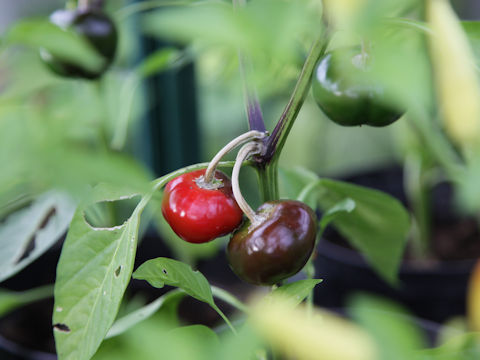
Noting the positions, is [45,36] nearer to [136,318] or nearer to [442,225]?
[136,318]

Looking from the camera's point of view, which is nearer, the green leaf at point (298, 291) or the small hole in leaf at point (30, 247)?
the green leaf at point (298, 291)

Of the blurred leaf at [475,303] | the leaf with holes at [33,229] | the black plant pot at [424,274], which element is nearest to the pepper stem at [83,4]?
the leaf with holes at [33,229]

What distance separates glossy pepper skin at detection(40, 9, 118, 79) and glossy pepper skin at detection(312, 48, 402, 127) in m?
0.21

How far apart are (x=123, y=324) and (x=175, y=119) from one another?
1.83 ft

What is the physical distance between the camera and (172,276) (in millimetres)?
306

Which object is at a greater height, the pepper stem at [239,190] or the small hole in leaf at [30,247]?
the pepper stem at [239,190]

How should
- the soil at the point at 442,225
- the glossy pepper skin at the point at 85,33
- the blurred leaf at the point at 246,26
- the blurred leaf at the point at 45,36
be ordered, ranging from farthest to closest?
the soil at the point at 442,225 < the glossy pepper skin at the point at 85,33 < the blurred leaf at the point at 45,36 < the blurred leaf at the point at 246,26

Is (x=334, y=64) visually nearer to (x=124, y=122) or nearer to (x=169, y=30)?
(x=169, y=30)

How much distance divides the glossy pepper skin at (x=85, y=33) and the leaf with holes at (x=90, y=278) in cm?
18

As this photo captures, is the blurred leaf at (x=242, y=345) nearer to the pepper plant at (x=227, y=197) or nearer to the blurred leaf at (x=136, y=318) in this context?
the pepper plant at (x=227, y=197)

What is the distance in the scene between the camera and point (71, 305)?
0.31 m

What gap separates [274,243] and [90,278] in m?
0.11

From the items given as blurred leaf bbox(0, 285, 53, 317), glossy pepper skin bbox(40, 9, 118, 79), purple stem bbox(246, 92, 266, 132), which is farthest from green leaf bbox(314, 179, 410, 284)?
blurred leaf bbox(0, 285, 53, 317)

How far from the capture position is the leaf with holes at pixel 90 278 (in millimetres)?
294
